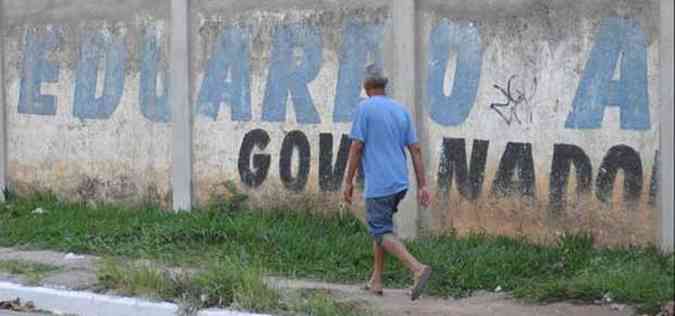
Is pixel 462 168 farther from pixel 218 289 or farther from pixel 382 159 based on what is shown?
pixel 218 289

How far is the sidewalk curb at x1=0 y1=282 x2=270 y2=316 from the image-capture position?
8195mm

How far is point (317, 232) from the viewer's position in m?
10.4

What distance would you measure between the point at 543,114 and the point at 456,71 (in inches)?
34.5

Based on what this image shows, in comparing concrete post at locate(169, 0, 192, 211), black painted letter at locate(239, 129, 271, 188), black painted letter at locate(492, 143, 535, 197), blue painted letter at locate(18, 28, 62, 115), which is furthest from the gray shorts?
blue painted letter at locate(18, 28, 62, 115)

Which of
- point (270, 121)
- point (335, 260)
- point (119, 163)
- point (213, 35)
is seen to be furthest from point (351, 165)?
point (119, 163)

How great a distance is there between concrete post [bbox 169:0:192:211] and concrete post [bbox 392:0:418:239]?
2.39 m

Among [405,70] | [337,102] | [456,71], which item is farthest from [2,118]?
[456,71]

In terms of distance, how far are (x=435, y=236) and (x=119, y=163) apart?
12.7ft

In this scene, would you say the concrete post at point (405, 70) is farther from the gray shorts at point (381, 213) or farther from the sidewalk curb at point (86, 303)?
the sidewalk curb at point (86, 303)

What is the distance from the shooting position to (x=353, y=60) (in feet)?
34.5

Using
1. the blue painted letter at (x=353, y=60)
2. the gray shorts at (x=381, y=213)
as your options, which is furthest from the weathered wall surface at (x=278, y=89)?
the gray shorts at (x=381, y=213)

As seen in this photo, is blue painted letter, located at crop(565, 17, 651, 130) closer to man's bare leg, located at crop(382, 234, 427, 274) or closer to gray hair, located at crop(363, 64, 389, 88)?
gray hair, located at crop(363, 64, 389, 88)

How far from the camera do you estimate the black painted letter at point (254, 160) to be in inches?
439

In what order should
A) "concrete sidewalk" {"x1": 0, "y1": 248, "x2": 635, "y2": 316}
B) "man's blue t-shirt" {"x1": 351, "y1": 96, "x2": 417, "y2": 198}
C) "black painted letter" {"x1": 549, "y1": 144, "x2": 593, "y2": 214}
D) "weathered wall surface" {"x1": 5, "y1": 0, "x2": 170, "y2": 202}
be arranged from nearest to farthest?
"concrete sidewalk" {"x1": 0, "y1": 248, "x2": 635, "y2": 316}
"man's blue t-shirt" {"x1": 351, "y1": 96, "x2": 417, "y2": 198}
"black painted letter" {"x1": 549, "y1": 144, "x2": 593, "y2": 214}
"weathered wall surface" {"x1": 5, "y1": 0, "x2": 170, "y2": 202}
